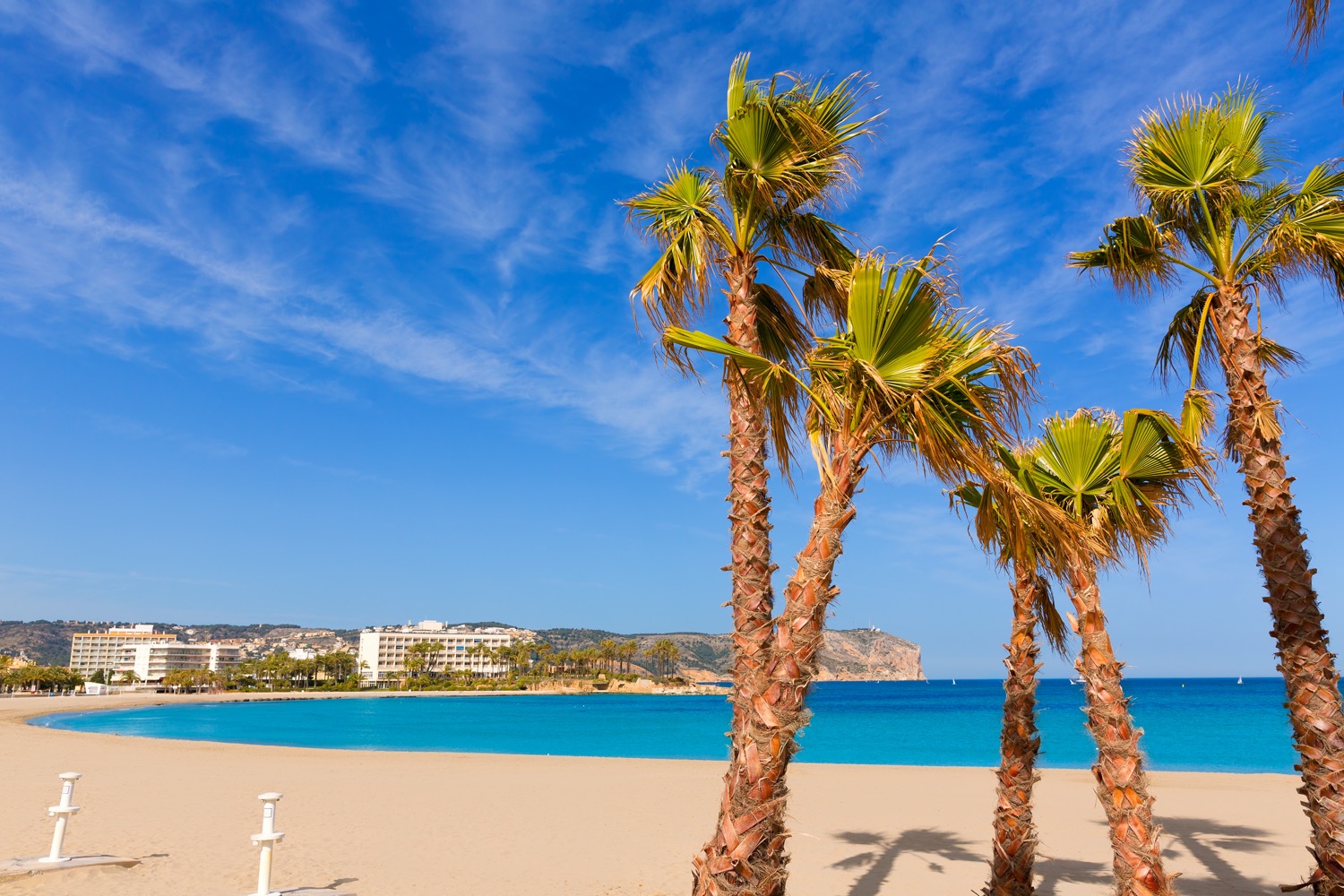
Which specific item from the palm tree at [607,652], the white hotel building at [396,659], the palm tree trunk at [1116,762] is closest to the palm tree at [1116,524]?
the palm tree trunk at [1116,762]

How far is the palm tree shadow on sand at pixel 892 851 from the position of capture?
11189mm

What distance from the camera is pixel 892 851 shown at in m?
13.5

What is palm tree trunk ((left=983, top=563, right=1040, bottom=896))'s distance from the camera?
7379 millimetres

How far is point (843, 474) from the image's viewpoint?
15.4 ft

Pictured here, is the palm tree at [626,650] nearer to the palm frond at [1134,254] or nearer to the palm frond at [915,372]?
the palm frond at [1134,254]

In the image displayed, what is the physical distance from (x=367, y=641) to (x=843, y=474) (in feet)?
664

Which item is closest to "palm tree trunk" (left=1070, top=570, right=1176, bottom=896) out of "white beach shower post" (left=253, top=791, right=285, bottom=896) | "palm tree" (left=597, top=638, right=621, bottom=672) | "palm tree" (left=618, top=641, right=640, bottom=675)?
"white beach shower post" (left=253, top=791, right=285, bottom=896)

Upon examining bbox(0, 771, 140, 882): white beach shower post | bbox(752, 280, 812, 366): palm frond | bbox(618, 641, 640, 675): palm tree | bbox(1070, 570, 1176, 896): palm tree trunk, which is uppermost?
bbox(752, 280, 812, 366): palm frond

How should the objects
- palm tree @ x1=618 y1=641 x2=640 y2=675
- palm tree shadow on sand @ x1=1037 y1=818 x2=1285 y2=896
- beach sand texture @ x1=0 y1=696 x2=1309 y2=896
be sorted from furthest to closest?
palm tree @ x1=618 y1=641 x2=640 y2=675 → beach sand texture @ x1=0 y1=696 x2=1309 y2=896 → palm tree shadow on sand @ x1=1037 y1=818 x2=1285 y2=896

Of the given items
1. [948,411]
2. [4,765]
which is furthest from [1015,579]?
[4,765]

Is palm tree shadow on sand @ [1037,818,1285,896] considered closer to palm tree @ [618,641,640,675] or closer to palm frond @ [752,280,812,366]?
palm frond @ [752,280,812,366]

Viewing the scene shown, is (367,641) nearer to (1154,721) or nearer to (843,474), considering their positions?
(1154,721)

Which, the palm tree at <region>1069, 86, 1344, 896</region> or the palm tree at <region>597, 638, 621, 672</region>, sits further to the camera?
the palm tree at <region>597, 638, 621, 672</region>

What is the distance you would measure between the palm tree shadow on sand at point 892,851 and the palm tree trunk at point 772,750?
720cm
